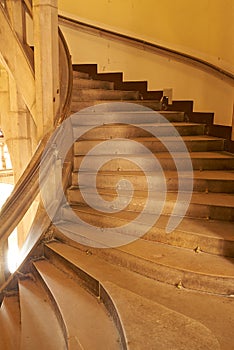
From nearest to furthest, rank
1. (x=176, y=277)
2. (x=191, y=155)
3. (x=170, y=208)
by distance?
(x=176, y=277) → (x=170, y=208) → (x=191, y=155)

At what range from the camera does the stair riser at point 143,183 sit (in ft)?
9.15

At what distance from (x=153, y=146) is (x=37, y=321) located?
1.85m

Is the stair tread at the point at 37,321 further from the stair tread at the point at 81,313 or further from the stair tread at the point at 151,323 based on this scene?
the stair tread at the point at 151,323

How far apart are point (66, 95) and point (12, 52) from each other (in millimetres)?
783

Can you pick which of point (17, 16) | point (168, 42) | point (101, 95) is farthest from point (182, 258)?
point (168, 42)

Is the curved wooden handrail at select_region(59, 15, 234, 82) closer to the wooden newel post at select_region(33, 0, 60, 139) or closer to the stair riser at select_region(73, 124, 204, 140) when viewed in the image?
the stair riser at select_region(73, 124, 204, 140)

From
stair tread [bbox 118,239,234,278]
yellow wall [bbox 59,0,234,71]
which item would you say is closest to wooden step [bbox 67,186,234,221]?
stair tread [bbox 118,239,234,278]

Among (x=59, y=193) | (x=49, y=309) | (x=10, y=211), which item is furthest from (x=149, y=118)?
(x=49, y=309)

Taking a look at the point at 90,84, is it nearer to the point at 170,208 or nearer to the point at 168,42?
the point at 168,42

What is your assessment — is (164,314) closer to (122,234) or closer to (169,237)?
(169,237)

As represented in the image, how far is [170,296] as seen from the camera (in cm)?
196

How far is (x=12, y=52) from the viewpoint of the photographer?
10.6 feet

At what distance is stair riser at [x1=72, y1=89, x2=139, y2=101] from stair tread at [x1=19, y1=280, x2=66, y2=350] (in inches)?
88.5

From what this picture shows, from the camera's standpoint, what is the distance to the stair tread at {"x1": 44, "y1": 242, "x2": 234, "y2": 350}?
1.70 metres
